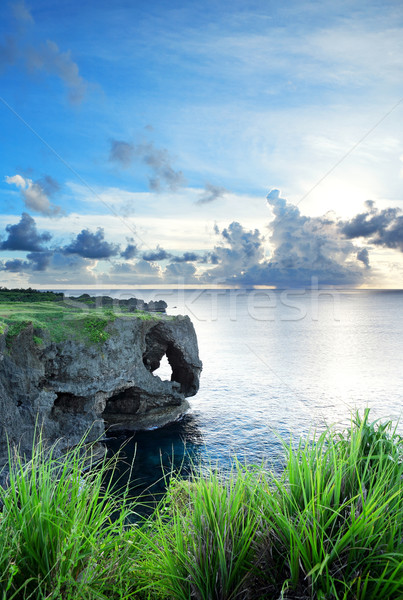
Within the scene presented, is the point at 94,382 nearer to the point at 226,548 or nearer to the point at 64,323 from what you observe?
the point at 64,323

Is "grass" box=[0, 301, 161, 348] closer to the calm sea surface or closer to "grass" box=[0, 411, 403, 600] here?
the calm sea surface

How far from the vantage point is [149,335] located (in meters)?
35.8

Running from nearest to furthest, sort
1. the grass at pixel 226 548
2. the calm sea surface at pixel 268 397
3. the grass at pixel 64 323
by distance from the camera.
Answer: the grass at pixel 226 548 → the grass at pixel 64 323 → the calm sea surface at pixel 268 397

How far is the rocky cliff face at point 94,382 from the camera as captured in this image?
22719 mm

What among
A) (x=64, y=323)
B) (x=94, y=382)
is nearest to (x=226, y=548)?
Answer: (x=94, y=382)

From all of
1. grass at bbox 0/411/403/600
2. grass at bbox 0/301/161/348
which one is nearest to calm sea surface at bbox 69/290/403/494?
grass at bbox 0/411/403/600

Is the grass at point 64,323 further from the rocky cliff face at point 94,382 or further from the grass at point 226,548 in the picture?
the grass at point 226,548

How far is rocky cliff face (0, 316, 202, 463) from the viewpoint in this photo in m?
22.7

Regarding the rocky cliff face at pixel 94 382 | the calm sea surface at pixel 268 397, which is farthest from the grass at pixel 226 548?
the rocky cliff face at pixel 94 382

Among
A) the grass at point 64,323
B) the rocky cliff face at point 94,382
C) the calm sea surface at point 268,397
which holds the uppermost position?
the grass at point 64,323

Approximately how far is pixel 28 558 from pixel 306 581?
8.28 feet

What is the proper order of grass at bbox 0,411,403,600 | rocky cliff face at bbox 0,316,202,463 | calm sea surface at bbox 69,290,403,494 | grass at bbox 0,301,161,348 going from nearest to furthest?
1. grass at bbox 0,411,403,600
2. rocky cliff face at bbox 0,316,202,463
3. grass at bbox 0,301,161,348
4. calm sea surface at bbox 69,290,403,494

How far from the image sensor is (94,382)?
89.5ft

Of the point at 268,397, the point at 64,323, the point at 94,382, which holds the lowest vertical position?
the point at 268,397
